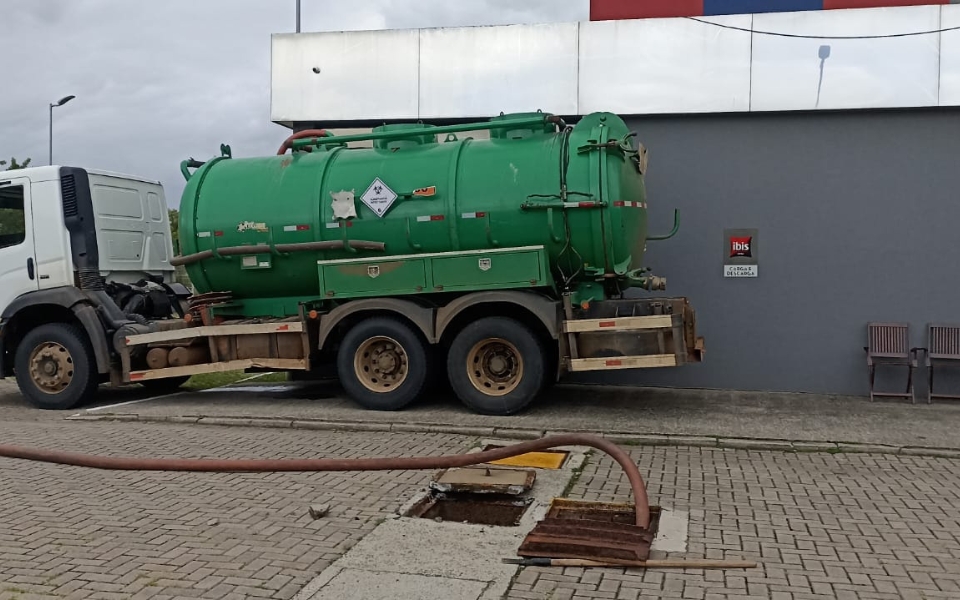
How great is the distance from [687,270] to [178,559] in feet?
27.4

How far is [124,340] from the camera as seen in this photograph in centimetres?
1050

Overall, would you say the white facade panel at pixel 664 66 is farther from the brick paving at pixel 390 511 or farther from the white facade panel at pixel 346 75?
the brick paving at pixel 390 511

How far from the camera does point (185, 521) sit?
571cm

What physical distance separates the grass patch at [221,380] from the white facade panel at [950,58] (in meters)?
9.85

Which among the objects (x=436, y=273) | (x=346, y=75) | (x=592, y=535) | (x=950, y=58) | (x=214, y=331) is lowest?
(x=592, y=535)

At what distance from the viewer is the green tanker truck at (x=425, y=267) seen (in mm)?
9273

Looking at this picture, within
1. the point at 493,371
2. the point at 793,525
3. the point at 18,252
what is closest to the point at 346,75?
the point at 18,252

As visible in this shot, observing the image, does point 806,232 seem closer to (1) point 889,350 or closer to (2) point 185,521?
(1) point 889,350

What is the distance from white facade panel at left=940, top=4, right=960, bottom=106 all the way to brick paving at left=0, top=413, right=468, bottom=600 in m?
7.57

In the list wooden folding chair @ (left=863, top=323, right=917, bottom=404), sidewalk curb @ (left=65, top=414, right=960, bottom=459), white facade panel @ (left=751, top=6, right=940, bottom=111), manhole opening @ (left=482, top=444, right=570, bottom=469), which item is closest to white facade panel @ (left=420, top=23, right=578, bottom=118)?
white facade panel @ (left=751, top=6, right=940, bottom=111)

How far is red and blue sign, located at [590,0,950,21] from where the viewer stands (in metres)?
11.2

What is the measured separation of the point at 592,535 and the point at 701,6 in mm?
8563

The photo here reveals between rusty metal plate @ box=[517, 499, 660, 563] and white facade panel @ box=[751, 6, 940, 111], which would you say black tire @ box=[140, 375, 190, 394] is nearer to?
rusty metal plate @ box=[517, 499, 660, 563]

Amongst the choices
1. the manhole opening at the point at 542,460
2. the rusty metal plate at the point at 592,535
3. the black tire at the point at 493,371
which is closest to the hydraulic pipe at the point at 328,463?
the rusty metal plate at the point at 592,535
